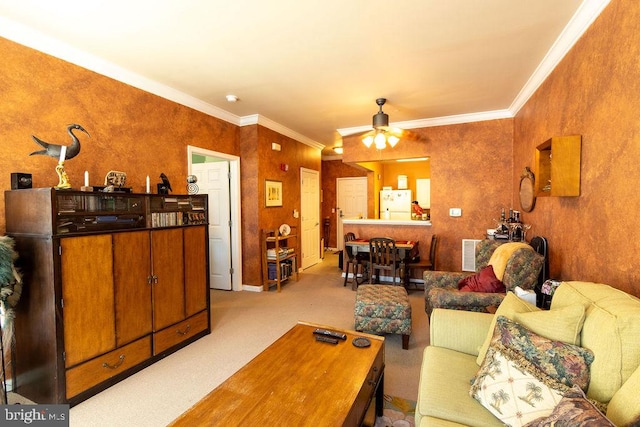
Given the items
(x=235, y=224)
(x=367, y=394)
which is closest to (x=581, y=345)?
(x=367, y=394)

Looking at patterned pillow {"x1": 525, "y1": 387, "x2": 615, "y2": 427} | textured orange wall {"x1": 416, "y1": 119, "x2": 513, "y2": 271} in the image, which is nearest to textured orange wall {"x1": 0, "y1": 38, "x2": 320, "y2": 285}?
textured orange wall {"x1": 416, "y1": 119, "x2": 513, "y2": 271}

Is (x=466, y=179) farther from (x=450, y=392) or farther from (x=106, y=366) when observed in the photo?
(x=106, y=366)

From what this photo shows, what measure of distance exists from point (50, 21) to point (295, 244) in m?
4.38

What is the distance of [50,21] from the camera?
88.2 inches

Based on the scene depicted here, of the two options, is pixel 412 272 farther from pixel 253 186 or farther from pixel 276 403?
pixel 276 403

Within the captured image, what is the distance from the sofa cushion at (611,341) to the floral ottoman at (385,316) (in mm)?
1588

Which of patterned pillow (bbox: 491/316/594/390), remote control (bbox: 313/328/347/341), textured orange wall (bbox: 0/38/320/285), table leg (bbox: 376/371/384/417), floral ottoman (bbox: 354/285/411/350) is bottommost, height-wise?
table leg (bbox: 376/371/384/417)

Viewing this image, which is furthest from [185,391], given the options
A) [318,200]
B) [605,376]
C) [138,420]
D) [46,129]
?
[318,200]

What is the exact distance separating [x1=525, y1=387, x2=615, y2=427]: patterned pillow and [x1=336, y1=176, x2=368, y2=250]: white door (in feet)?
23.6

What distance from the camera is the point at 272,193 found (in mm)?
5180

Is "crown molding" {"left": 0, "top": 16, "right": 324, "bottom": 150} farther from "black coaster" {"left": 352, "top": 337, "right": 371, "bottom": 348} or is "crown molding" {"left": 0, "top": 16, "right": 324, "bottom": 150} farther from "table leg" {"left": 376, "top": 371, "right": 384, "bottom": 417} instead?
"table leg" {"left": 376, "top": 371, "right": 384, "bottom": 417}

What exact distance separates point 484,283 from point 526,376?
1637mm

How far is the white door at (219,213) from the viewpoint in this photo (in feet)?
15.9

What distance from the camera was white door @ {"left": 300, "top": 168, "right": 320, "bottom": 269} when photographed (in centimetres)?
633
